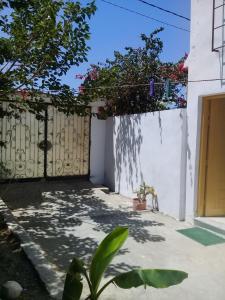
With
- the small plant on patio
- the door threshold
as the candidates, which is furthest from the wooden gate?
the small plant on patio

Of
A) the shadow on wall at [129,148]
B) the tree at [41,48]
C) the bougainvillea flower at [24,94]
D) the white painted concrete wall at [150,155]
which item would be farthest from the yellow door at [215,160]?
the bougainvillea flower at [24,94]

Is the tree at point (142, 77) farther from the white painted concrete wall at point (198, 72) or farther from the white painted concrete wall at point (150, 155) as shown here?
the white painted concrete wall at point (198, 72)

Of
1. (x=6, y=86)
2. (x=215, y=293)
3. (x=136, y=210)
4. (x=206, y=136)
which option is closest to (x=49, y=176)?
(x=136, y=210)

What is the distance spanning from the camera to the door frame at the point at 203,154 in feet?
22.3

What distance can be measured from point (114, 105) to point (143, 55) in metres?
1.87

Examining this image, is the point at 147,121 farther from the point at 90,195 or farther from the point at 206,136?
the point at 90,195

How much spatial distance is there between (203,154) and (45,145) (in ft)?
18.5

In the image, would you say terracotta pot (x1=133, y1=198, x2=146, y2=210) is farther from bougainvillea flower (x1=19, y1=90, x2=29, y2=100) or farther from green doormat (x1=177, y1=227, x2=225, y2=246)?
bougainvillea flower (x1=19, y1=90, x2=29, y2=100)

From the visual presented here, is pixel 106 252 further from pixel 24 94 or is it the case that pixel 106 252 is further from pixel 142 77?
pixel 142 77

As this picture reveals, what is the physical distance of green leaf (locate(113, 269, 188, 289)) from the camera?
10.1 ft

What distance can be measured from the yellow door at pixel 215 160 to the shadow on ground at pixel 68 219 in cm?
120

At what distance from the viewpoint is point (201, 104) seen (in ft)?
22.3

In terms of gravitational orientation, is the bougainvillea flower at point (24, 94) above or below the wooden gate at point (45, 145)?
above

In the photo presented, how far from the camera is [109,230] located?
6.57 metres
